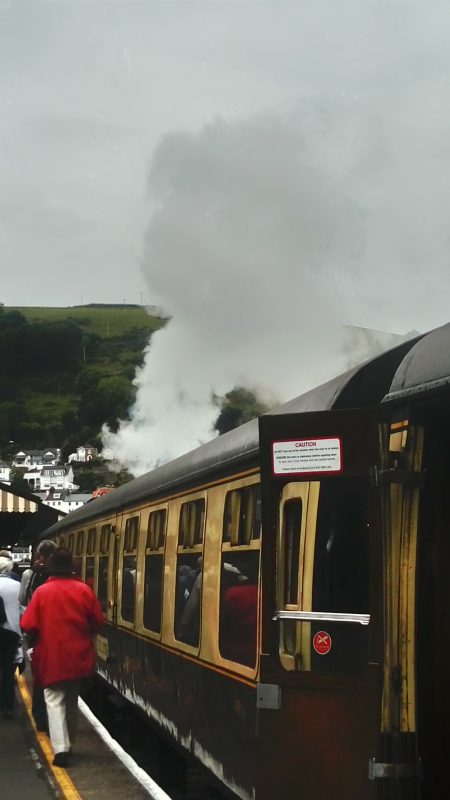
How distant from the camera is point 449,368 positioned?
4883mm

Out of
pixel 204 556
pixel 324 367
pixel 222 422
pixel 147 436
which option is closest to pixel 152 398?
pixel 147 436

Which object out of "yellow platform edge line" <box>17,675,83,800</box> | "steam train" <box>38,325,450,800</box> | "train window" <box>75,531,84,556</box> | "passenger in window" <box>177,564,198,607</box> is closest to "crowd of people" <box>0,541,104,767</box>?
"yellow platform edge line" <box>17,675,83,800</box>

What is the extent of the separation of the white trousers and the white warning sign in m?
4.51

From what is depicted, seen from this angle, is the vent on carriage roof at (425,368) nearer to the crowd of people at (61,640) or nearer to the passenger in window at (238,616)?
the passenger in window at (238,616)

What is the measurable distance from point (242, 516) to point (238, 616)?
586 mm

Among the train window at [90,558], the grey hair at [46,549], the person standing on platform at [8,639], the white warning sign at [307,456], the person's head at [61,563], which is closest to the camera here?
the white warning sign at [307,456]

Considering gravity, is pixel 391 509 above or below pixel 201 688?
above

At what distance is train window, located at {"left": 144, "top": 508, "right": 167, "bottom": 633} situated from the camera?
1030 centimetres

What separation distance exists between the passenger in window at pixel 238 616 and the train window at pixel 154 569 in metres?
2.71

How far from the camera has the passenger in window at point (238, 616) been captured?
6766 millimetres

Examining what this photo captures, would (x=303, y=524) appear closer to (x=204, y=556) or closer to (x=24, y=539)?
(x=204, y=556)

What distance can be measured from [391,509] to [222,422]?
67902mm

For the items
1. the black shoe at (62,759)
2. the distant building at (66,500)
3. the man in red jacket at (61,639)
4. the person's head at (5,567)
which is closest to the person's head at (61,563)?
the man in red jacket at (61,639)

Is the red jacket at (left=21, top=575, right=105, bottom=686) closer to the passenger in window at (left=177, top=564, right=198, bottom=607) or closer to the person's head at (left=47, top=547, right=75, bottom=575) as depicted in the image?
the person's head at (left=47, top=547, right=75, bottom=575)
